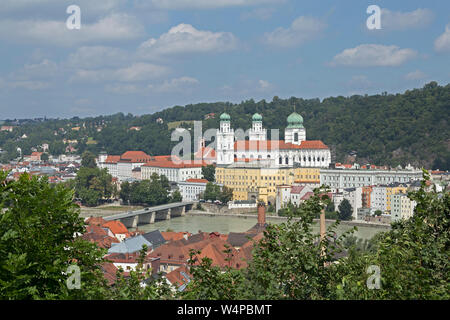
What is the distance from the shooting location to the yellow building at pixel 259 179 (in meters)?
34.9

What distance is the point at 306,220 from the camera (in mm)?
3949

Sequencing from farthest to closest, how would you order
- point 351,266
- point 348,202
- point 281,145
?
point 281,145
point 348,202
point 351,266

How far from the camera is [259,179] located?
116 feet

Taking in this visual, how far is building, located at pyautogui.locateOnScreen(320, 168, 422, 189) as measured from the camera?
33.0m

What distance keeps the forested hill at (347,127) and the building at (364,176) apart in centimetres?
947

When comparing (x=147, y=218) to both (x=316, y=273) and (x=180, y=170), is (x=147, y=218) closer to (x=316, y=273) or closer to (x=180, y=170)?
(x=180, y=170)

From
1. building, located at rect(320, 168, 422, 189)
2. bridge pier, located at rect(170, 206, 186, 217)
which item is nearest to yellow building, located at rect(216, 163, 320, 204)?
building, located at rect(320, 168, 422, 189)

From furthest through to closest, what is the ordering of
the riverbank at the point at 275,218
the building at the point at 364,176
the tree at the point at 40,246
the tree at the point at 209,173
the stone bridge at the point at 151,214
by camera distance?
the tree at the point at 209,173
the building at the point at 364,176
the stone bridge at the point at 151,214
the riverbank at the point at 275,218
the tree at the point at 40,246

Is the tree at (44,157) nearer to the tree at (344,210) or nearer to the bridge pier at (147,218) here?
the bridge pier at (147,218)

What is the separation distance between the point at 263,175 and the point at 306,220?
3141cm

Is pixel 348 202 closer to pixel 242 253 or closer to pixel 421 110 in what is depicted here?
pixel 242 253

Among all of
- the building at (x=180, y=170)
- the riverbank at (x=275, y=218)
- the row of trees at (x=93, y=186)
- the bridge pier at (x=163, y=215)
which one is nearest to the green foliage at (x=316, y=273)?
the riverbank at (x=275, y=218)

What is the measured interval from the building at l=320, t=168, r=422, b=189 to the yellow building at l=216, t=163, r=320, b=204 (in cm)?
87

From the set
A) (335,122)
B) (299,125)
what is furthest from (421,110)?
(299,125)
